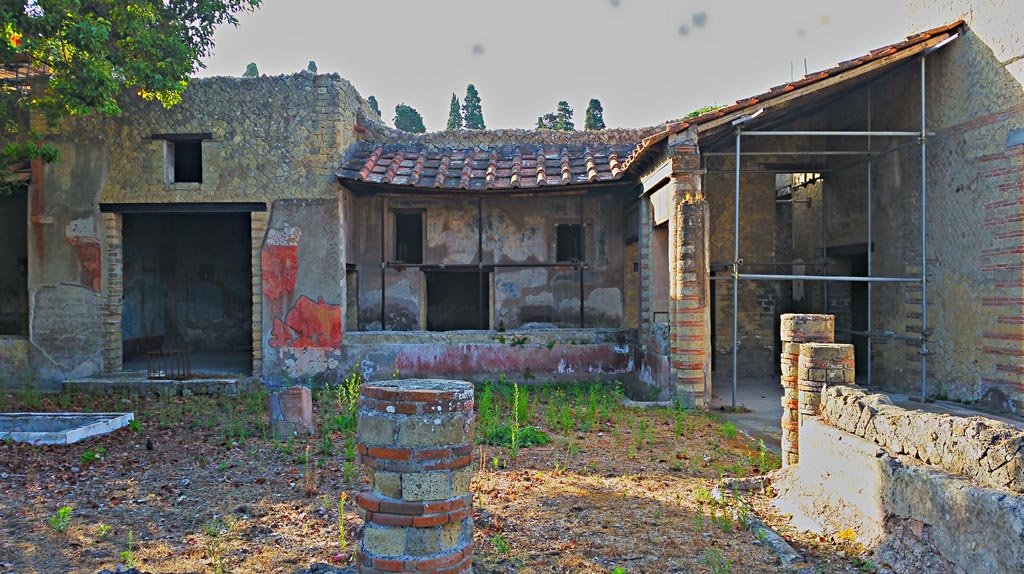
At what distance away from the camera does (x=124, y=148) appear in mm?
11352

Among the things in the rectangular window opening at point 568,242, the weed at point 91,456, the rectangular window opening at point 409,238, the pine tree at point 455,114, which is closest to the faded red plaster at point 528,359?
the rectangular window opening at point 568,242

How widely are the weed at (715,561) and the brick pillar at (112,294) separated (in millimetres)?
10635

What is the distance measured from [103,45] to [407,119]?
2581cm

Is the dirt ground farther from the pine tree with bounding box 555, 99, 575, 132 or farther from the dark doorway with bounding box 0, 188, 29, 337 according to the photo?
the pine tree with bounding box 555, 99, 575, 132

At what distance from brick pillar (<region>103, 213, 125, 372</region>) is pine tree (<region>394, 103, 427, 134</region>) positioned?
78.0 feet

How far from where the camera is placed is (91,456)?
6.93 m

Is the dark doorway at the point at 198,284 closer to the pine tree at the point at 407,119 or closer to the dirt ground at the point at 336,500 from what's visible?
the dirt ground at the point at 336,500

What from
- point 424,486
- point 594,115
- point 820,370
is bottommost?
point 424,486

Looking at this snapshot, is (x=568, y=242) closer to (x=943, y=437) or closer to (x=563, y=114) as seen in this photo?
(x=943, y=437)

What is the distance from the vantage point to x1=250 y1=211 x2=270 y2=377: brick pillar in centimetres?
1129

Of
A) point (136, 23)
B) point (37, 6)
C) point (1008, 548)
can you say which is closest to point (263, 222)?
point (136, 23)

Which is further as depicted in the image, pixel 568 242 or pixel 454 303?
pixel 454 303

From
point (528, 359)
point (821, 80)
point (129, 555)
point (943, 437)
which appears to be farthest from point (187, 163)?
point (943, 437)

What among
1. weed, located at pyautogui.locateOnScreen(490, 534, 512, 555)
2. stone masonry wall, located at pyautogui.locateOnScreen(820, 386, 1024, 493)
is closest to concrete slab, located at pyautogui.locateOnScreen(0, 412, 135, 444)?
weed, located at pyautogui.locateOnScreen(490, 534, 512, 555)
